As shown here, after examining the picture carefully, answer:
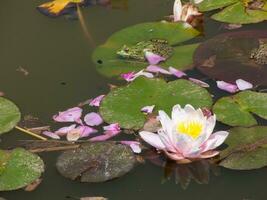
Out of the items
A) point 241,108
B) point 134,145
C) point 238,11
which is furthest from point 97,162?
point 238,11

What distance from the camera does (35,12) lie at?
99.0 inches

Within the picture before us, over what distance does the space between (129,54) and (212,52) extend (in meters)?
0.29

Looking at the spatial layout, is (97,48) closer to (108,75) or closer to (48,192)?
(108,75)

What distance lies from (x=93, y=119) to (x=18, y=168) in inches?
12.1

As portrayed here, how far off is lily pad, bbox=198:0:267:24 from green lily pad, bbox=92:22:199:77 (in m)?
0.14

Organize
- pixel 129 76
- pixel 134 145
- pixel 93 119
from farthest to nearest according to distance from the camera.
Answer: pixel 129 76, pixel 93 119, pixel 134 145

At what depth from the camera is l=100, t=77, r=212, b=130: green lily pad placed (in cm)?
184

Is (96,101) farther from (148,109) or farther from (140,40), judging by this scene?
(140,40)

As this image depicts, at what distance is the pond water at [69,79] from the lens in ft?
5.38

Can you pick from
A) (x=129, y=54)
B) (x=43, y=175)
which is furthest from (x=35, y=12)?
(x=43, y=175)

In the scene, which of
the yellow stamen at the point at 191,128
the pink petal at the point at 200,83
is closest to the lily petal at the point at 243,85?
the pink petal at the point at 200,83

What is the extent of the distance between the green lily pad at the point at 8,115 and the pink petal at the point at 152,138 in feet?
1.40

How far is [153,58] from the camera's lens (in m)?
2.12

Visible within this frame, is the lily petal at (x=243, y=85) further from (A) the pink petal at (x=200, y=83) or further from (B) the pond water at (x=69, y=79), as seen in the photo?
(B) the pond water at (x=69, y=79)
